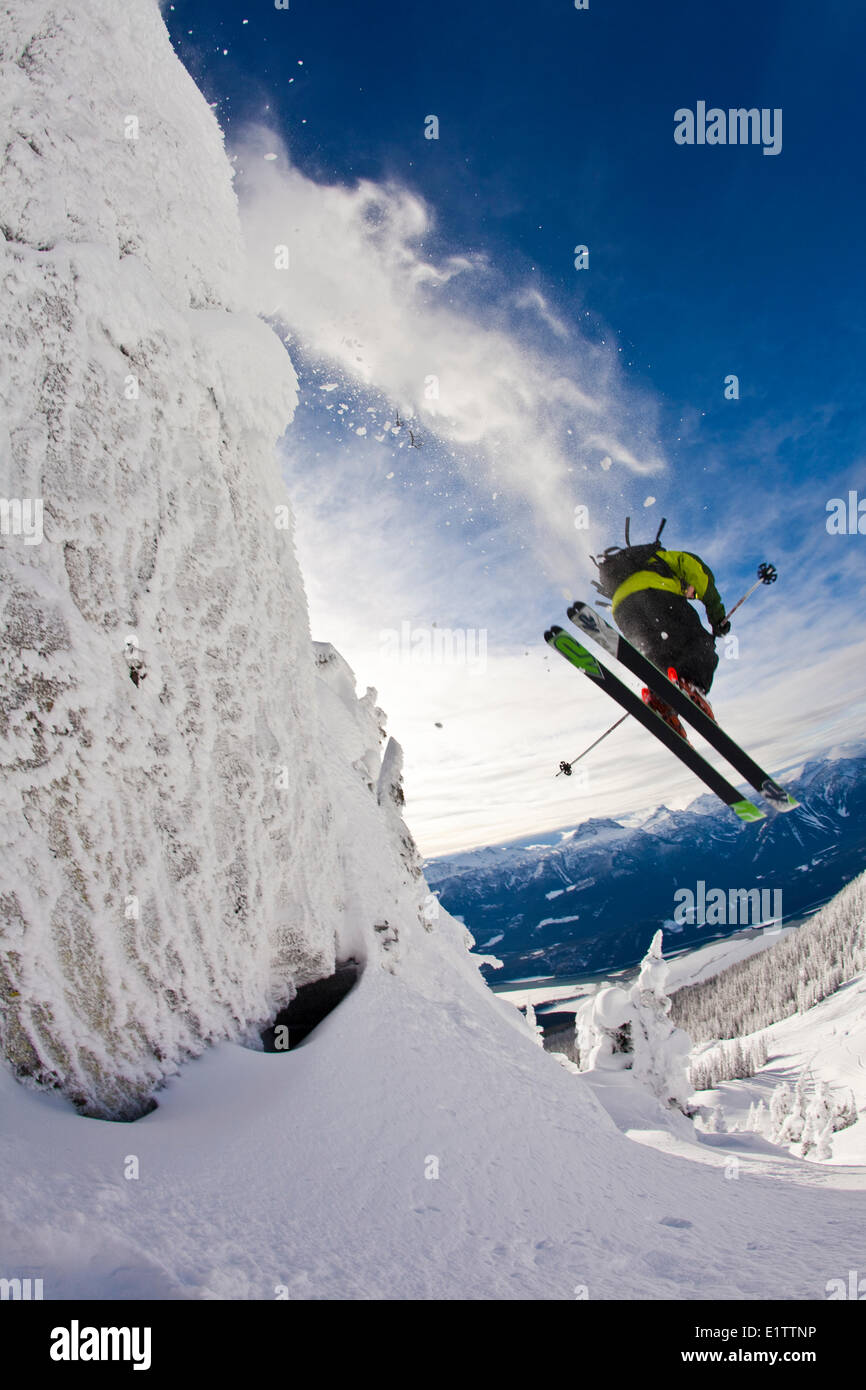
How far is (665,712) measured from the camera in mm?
11031

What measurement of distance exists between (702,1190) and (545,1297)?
161 inches

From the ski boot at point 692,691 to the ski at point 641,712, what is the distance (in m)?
0.86

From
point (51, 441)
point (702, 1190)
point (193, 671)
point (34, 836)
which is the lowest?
point (702, 1190)

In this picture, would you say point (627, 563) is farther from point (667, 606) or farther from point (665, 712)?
point (665, 712)

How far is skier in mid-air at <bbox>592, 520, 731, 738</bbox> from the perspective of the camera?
944cm

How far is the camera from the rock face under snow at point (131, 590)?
12.5 feet

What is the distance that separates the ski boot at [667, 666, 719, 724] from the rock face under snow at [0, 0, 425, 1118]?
707 centimetres

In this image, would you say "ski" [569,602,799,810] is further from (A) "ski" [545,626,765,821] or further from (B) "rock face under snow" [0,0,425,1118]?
(B) "rock face under snow" [0,0,425,1118]

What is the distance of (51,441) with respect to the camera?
397 centimetres

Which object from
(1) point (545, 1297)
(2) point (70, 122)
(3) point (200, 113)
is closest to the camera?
(1) point (545, 1297)

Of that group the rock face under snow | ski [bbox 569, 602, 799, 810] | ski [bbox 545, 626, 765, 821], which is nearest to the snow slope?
the rock face under snow

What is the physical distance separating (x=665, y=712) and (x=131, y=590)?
9.52m
